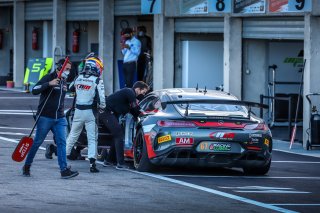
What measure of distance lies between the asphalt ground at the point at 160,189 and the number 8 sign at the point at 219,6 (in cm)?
744

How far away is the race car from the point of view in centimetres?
1681

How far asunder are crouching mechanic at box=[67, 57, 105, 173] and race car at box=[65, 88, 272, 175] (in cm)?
72

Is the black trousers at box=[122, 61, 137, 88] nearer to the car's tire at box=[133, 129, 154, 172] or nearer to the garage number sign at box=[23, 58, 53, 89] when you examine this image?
the garage number sign at box=[23, 58, 53, 89]

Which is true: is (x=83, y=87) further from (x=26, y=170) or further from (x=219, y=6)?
(x=219, y=6)

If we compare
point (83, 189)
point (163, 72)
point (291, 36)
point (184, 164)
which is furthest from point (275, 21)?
point (83, 189)

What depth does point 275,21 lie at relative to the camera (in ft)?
82.6

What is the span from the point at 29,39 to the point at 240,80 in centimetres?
1689

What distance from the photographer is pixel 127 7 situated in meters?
34.2

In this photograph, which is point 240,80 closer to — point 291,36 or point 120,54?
point 291,36

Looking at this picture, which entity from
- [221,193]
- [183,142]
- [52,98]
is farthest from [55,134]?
[221,193]

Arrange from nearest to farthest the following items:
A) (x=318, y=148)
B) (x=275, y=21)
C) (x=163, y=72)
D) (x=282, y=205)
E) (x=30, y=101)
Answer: (x=282, y=205) < (x=318, y=148) < (x=275, y=21) < (x=163, y=72) < (x=30, y=101)

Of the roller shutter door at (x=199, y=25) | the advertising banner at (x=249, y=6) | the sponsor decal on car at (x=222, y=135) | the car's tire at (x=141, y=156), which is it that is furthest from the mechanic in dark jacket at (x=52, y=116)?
the roller shutter door at (x=199, y=25)

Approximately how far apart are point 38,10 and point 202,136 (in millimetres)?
25127

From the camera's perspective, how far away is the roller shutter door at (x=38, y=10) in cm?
3999
